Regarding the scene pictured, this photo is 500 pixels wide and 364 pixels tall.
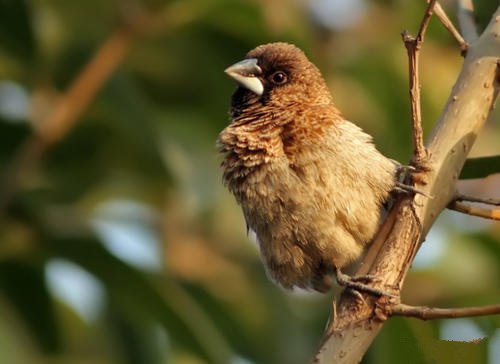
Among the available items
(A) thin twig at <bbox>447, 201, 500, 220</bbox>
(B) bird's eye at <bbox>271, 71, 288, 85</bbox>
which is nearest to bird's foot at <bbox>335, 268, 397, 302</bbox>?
(A) thin twig at <bbox>447, 201, 500, 220</bbox>

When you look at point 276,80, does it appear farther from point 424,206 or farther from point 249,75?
point 424,206

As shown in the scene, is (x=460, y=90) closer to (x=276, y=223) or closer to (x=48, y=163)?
(x=276, y=223)

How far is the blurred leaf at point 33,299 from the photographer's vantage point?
4.58 metres

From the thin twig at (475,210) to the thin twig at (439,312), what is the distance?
0.32 m

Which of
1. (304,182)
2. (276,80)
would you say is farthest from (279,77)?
(304,182)

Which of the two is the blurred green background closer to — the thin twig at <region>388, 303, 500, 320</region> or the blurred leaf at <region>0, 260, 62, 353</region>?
the blurred leaf at <region>0, 260, 62, 353</region>

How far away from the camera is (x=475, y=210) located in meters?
2.75

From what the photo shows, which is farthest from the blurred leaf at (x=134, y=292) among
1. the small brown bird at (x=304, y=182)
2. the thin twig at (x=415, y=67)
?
the thin twig at (x=415, y=67)

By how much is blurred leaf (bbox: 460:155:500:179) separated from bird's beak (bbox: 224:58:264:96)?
925 millimetres

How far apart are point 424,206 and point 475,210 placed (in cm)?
12

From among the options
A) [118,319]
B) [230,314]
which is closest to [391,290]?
[230,314]

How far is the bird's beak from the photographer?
149 inches

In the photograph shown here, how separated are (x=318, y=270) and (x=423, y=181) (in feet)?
2.51

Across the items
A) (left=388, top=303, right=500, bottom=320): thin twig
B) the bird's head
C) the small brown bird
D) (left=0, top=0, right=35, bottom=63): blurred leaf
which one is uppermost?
(left=0, top=0, right=35, bottom=63): blurred leaf
